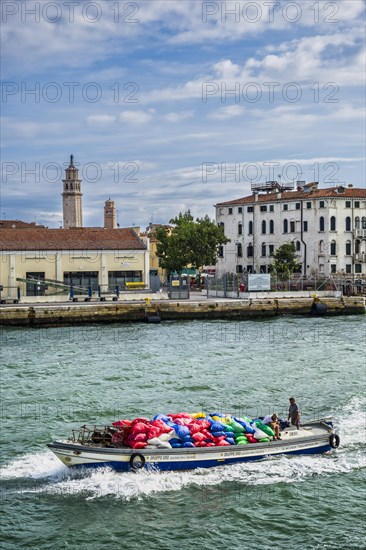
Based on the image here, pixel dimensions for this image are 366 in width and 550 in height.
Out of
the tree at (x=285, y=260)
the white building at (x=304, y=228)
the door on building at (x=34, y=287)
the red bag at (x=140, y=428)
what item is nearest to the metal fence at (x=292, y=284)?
the tree at (x=285, y=260)

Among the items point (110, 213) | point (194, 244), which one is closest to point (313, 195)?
point (194, 244)

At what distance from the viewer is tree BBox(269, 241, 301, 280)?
8482cm

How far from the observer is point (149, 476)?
21.1 meters

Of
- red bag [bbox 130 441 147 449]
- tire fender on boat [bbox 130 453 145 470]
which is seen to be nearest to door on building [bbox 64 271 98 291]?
red bag [bbox 130 441 147 449]

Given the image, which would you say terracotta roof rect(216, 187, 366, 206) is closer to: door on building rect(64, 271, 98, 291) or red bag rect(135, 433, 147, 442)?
door on building rect(64, 271, 98, 291)

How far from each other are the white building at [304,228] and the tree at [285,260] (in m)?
2.25

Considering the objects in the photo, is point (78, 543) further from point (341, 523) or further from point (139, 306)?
point (139, 306)

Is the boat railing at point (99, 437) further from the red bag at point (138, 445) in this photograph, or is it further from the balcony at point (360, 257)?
the balcony at point (360, 257)

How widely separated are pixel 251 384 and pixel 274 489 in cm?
1247

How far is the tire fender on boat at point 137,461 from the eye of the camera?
21091 millimetres

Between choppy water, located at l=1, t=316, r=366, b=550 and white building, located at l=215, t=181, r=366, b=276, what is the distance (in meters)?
39.4

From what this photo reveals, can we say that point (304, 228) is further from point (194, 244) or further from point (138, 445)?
point (138, 445)

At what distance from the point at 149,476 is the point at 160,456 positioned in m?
0.59

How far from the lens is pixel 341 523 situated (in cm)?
1845
